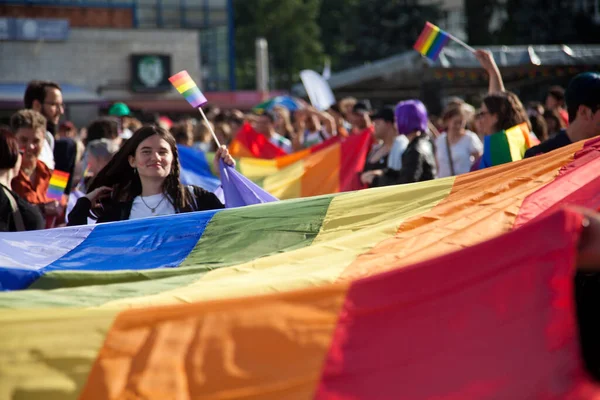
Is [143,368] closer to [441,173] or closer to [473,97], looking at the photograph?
[441,173]

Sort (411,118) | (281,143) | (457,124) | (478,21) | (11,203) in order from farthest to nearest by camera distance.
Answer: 1. (478,21)
2. (281,143)
3. (457,124)
4. (411,118)
5. (11,203)

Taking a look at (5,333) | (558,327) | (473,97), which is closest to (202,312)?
(5,333)

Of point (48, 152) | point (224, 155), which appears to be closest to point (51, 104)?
point (48, 152)

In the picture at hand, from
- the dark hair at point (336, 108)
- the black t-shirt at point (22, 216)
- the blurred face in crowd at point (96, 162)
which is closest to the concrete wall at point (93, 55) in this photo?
the dark hair at point (336, 108)

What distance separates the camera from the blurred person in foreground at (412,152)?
7.50m

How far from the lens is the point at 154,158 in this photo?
5.26m

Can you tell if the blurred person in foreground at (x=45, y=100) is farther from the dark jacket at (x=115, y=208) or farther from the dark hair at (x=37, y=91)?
the dark jacket at (x=115, y=208)

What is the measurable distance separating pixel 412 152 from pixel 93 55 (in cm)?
3731

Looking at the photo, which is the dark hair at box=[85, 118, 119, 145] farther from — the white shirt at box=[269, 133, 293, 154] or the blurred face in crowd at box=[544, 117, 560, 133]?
the blurred face in crowd at box=[544, 117, 560, 133]

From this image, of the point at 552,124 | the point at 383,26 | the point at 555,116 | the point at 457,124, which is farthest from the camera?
the point at 383,26

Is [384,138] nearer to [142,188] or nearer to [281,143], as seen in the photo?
[142,188]

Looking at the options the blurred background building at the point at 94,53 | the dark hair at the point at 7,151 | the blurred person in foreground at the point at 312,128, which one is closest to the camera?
the dark hair at the point at 7,151

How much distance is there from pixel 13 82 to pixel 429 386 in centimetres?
4011

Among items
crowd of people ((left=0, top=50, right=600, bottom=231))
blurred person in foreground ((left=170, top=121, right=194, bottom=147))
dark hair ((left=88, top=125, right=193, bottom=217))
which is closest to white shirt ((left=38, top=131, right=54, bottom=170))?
crowd of people ((left=0, top=50, right=600, bottom=231))
